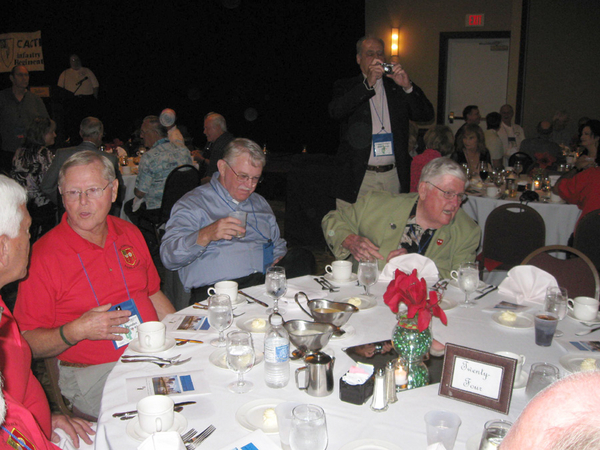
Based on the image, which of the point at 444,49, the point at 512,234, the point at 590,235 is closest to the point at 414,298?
the point at 512,234

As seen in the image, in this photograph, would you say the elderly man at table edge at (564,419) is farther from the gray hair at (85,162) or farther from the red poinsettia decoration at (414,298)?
the gray hair at (85,162)

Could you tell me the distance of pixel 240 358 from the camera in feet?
4.91

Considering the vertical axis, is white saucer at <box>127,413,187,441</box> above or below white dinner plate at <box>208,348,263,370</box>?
below

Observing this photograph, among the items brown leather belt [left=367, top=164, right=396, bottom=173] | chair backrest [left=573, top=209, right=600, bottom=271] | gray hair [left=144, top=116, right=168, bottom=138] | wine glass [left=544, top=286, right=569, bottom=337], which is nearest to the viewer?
wine glass [left=544, top=286, right=569, bottom=337]

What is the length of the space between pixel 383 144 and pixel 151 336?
292 cm

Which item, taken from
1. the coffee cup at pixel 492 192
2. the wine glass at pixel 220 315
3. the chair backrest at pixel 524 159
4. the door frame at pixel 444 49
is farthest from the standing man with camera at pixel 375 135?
the door frame at pixel 444 49

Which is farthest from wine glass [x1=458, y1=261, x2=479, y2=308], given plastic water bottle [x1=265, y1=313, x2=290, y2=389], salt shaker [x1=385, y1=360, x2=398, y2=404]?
plastic water bottle [x1=265, y1=313, x2=290, y2=389]

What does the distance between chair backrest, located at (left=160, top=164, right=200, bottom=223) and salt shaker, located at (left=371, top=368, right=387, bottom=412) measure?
371cm

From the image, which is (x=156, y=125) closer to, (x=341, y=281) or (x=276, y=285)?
(x=341, y=281)

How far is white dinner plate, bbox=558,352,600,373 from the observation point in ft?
5.36

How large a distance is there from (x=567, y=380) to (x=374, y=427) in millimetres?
814

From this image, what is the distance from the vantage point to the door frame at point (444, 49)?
9555 mm

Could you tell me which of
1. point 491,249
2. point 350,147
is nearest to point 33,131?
point 350,147

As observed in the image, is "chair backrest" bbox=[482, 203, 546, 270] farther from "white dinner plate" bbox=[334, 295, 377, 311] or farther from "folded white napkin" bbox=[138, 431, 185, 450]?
"folded white napkin" bbox=[138, 431, 185, 450]
